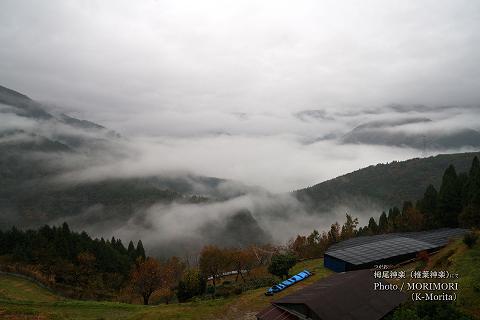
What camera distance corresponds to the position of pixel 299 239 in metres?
110

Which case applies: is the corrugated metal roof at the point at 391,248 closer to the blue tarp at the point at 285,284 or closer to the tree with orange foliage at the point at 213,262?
the blue tarp at the point at 285,284

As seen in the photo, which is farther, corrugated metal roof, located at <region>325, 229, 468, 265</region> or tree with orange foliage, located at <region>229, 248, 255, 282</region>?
tree with orange foliage, located at <region>229, 248, 255, 282</region>

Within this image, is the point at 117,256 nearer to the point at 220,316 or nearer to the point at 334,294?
the point at 220,316

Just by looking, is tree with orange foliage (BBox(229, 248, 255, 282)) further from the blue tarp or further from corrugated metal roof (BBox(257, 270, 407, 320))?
corrugated metal roof (BBox(257, 270, 407, 320))

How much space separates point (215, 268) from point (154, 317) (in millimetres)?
41711

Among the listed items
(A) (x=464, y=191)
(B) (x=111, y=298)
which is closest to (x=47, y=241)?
(B) (x=111, y=298)

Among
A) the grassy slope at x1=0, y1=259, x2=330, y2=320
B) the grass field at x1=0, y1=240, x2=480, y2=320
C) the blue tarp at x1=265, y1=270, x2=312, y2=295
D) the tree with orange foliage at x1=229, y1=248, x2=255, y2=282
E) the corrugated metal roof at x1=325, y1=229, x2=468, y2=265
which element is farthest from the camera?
the tree with orange foliage at x1=229, y1=248, x2=255, y2=282

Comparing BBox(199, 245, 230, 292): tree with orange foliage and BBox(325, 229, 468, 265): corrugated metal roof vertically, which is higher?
BBox(325, 229, 468, 265): corrugated metal roof

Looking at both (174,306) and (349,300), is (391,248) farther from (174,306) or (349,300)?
(174,306)

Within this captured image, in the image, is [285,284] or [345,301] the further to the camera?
[285,284]

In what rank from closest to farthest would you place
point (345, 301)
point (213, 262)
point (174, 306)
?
point (345, 301) → point (174, 306) → point (213, 262)

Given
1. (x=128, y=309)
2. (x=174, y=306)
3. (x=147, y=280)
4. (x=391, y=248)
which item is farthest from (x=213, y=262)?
(x=391, y=248)

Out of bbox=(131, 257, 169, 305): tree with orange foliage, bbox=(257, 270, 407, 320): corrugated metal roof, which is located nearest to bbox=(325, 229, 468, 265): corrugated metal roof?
bbox=(257, 270, 407, 320): corrugated metal roof

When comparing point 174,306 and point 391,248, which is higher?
point 391,248
